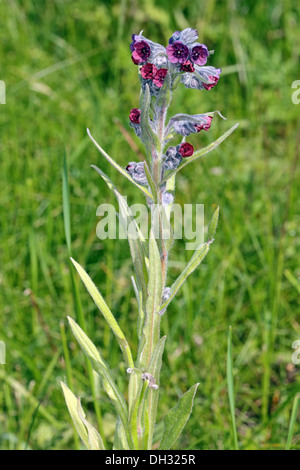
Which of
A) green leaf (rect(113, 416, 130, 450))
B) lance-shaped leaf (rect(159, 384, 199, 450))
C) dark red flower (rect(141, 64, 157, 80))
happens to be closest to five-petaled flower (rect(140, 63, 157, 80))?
dark red flower (rect(141, 64, 157, 80))

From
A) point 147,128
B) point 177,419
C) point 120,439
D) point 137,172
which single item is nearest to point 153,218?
point 137,172

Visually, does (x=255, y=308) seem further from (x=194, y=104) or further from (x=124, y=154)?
(x=194, y=104)

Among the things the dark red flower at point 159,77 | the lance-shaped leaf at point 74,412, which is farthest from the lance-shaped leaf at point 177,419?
the dark red flower at point 159,77

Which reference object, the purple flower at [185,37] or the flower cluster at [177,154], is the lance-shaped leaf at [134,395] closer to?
the flower cluster at [177,154]

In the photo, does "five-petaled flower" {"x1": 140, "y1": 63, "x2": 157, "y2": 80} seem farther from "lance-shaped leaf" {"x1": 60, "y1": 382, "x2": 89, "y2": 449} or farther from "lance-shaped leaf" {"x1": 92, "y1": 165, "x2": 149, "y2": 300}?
"lance-shaped leaf" {"x1": 60, "y1": 382, "x2": 89, "y2": 449}

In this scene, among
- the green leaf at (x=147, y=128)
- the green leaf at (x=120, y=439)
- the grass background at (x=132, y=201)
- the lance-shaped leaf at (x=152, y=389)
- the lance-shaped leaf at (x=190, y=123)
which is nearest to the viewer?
the green leaf at (x=147, y=128)
